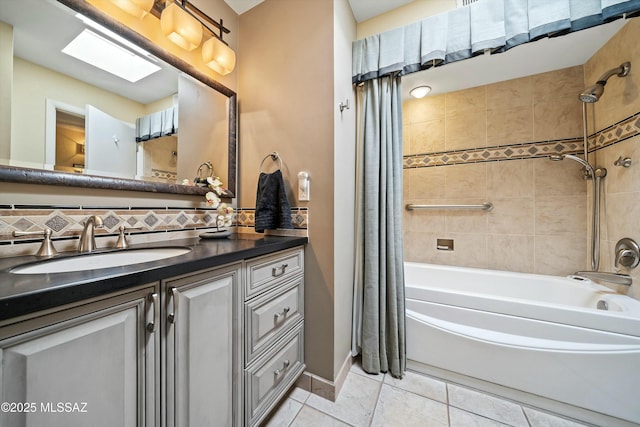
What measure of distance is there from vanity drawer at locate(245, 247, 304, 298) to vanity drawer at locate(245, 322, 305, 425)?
0.31 meters

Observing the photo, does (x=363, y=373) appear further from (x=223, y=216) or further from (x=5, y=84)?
(x=5, y=84)

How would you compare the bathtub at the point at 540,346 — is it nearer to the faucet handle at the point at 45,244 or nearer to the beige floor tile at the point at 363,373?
the beige floor tile at the point at 363,373

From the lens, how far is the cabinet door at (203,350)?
66 cm

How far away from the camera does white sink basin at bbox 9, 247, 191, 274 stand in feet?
2.22

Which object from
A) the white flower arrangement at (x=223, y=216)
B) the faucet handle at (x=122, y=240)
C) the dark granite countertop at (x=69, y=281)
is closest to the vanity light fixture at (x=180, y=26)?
the white flower arrangement at (x=223, y=216)

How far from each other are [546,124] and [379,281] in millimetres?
1956

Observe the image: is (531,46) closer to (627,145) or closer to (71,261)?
(627,145)

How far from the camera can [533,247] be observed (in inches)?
73.0

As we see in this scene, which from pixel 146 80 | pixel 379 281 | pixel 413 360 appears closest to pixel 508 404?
pixel 413 360

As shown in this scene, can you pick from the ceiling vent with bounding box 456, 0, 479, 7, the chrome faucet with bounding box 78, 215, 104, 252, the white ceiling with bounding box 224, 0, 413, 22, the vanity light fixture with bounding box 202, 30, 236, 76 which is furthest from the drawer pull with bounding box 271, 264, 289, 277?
the ceiling vent with bounding box 456, 0, 479, 7

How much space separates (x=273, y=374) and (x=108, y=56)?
1630 millimetres

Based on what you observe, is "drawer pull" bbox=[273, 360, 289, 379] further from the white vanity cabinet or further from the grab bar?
the grab bar

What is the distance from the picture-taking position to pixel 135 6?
0.98 metres

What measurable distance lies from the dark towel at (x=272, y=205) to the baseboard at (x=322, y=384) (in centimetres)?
89
